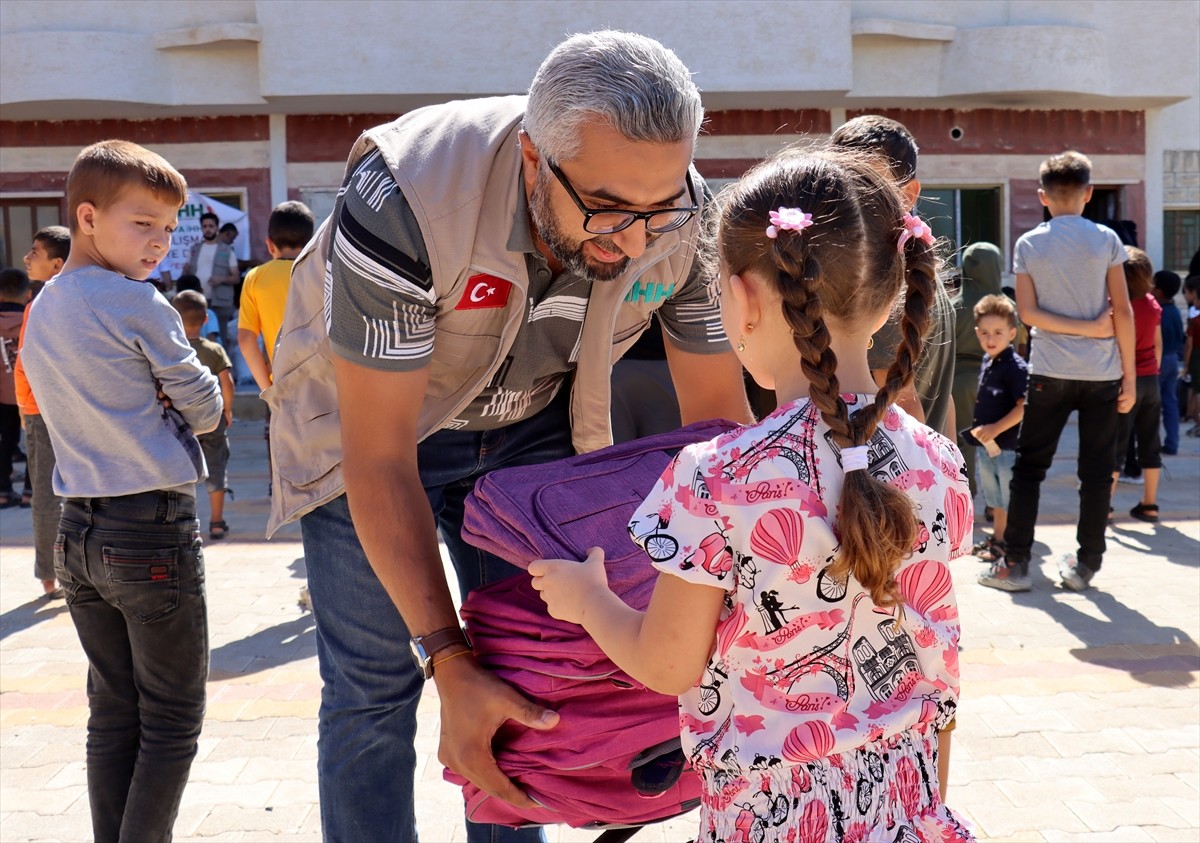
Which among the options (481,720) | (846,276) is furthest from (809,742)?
(846,276)

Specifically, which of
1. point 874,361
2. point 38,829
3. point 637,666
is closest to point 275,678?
point 38,829

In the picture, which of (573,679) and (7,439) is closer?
(573,679)

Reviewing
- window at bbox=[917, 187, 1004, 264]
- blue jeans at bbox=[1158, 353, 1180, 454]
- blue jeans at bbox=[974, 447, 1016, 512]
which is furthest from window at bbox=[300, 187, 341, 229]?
blue jeans at bbox=[974, 447, 1016, 512]

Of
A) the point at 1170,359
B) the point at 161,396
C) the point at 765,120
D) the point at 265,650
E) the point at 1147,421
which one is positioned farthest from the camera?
the point at 765,120

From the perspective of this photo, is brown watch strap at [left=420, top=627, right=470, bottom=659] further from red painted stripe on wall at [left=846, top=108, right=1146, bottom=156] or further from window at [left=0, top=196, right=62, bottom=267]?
window at [left=0, top=196, right=62, bottom=267]

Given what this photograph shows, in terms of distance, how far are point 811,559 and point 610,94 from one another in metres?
0.78

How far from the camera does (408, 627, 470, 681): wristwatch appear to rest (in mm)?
1843

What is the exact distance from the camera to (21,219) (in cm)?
1514

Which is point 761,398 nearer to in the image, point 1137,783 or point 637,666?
point 1137,783

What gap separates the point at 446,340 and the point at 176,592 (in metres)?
1.07

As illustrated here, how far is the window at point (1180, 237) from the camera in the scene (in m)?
16.5

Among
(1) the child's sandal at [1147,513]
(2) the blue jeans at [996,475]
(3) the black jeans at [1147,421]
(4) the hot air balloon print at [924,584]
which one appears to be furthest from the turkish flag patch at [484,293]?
(1) the child's sandal at [1147,513]

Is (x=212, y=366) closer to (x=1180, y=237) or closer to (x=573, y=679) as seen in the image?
(x=573, y=679)

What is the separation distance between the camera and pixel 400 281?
189 cm
